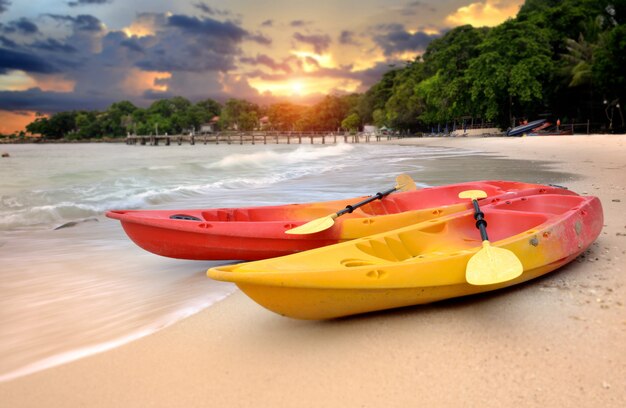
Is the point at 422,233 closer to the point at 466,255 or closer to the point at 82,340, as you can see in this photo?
the point at 466,255

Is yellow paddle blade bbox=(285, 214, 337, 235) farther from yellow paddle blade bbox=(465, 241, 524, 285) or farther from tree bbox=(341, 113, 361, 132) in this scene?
tree bbox=(341, 113, 361, 132)

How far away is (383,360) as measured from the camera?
2150 mm

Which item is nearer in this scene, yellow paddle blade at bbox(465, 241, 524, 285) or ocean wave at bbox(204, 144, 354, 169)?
yellow paddle blade at bbox(465, 241, 524, 285)

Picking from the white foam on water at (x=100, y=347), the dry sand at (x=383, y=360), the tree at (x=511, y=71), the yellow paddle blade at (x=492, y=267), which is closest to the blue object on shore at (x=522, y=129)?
the tree at (x=511, y=71)

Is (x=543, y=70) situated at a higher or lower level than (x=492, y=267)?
higher

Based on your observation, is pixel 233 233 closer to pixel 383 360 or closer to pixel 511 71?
pixel 383 360

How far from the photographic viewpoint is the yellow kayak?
2.17m

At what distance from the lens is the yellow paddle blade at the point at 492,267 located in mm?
2312

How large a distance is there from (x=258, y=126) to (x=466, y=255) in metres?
128

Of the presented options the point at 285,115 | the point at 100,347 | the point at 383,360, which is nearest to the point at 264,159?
the point at 100,347

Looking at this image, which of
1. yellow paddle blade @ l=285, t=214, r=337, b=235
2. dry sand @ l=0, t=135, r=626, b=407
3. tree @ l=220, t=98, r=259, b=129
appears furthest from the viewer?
tree @ l=220, t=98, r=259, b=129

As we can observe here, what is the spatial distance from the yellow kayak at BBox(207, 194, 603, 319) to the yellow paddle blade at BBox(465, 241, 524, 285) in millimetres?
53

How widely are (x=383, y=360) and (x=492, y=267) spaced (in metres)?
0.78

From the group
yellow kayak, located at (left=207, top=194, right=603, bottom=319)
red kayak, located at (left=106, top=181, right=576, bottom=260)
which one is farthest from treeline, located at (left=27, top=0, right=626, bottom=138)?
red kayak, located at (left=106, top=181, right=576, bottom=260)
